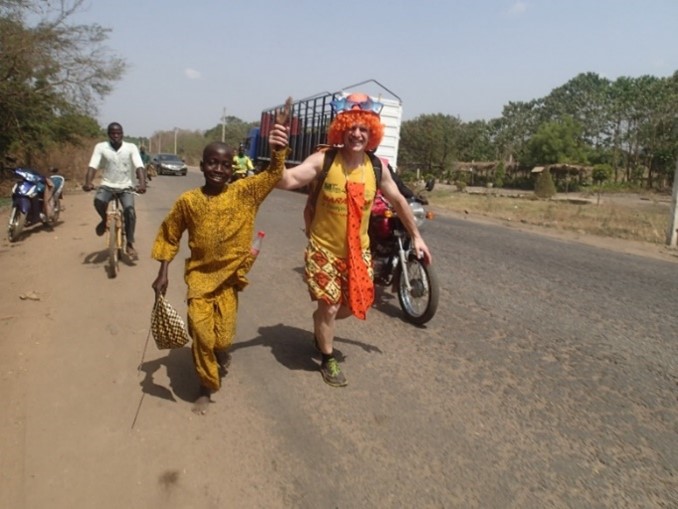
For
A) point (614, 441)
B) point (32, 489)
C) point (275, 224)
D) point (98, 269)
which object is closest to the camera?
point (32, 489)

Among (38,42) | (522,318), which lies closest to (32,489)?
(522,318)

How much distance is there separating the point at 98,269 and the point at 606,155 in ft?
162

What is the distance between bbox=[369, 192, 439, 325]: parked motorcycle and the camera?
463 centimetres

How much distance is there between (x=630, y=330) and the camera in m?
4.80

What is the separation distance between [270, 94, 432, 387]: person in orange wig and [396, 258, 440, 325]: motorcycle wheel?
49.5 inches

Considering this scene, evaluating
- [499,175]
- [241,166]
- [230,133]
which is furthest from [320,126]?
[230,133]

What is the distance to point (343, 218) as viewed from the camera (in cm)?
332

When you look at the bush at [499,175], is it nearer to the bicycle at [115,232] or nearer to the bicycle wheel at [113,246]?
the bicycle at [115,232]

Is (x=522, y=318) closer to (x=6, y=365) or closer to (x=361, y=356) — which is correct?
(x=361, y=356)

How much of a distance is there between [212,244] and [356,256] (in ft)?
2.97

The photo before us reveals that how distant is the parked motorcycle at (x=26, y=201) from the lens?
25.7 ft

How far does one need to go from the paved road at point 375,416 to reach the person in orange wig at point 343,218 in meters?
0.56

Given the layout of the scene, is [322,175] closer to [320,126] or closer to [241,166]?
[241,166]

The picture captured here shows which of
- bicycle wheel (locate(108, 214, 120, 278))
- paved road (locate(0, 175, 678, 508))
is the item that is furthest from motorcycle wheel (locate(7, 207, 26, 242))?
paved road (locate(0, 175, 678, 508))
